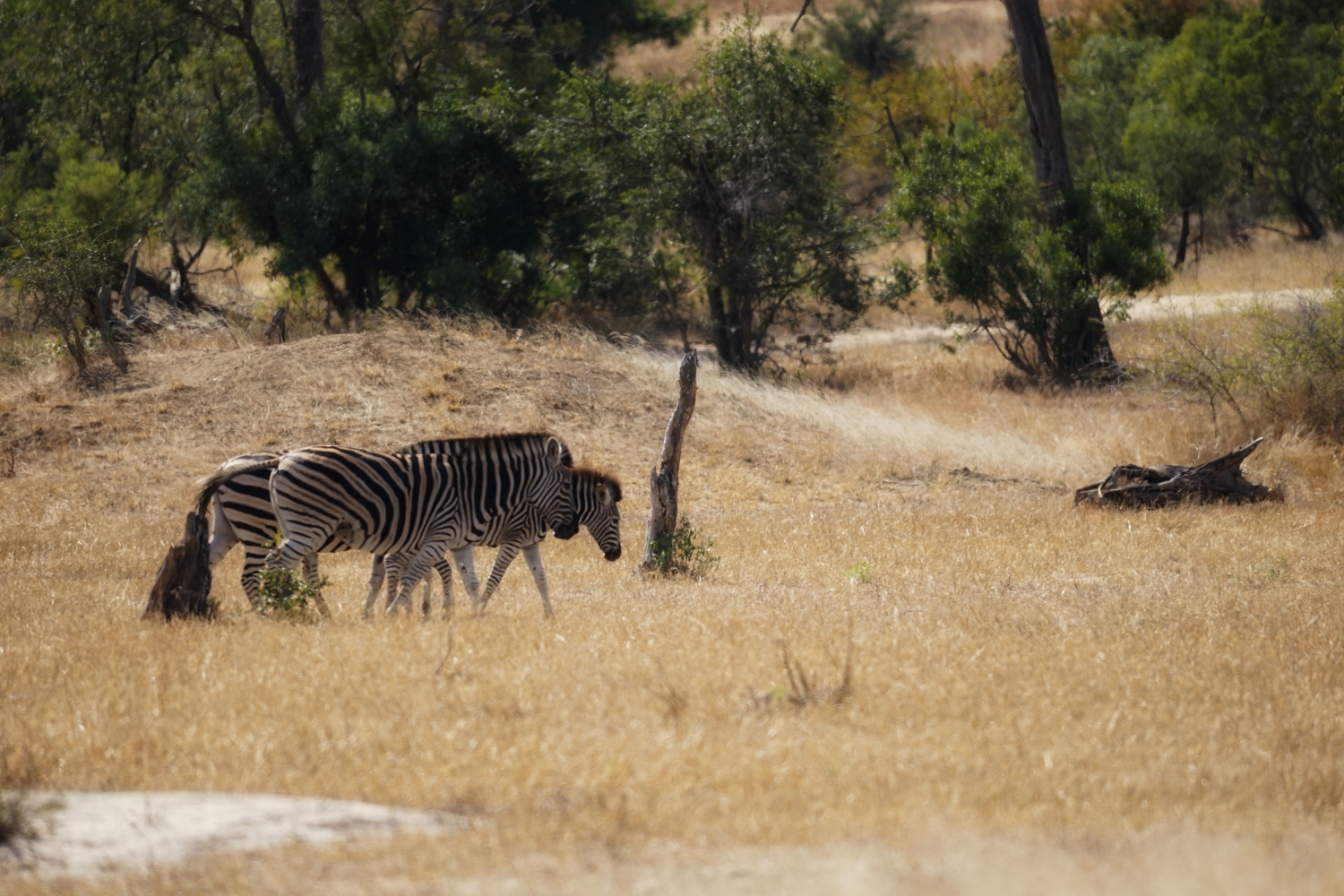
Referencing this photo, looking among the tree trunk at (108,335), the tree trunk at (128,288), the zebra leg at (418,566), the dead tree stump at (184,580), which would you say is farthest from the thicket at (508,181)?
the zebra leg at (418,566)

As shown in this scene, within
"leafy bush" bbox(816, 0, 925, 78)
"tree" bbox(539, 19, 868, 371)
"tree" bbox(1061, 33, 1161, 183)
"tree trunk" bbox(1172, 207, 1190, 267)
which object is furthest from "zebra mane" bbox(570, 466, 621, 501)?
"leafy bush" bbox(816, 0, 925, 78)

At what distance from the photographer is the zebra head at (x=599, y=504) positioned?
11703mm

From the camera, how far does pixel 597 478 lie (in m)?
11.9

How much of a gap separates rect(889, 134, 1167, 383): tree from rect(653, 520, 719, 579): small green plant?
1605cm

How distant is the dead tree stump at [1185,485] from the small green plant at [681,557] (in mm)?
6204

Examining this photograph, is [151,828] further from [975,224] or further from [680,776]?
[975,224]

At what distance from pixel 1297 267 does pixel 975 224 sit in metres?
12.3

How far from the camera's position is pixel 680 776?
646cm

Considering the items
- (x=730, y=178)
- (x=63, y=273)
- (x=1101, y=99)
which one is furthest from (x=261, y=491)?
(x=1101, y=99)

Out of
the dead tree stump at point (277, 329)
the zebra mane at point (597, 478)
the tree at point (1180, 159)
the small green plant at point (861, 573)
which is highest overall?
the tree at point (1180, 159)

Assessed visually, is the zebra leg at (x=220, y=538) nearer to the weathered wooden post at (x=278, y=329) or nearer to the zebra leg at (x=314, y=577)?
the zebra leg at (x=314, y=577)

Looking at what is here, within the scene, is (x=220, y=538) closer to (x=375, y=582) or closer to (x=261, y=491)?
(x=261, y=491)

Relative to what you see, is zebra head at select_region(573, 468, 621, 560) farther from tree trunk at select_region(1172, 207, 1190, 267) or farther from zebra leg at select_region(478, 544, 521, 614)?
tree trunk at select_region(1172, 207, 1190, 267)

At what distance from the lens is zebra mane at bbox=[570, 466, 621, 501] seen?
461 inches
